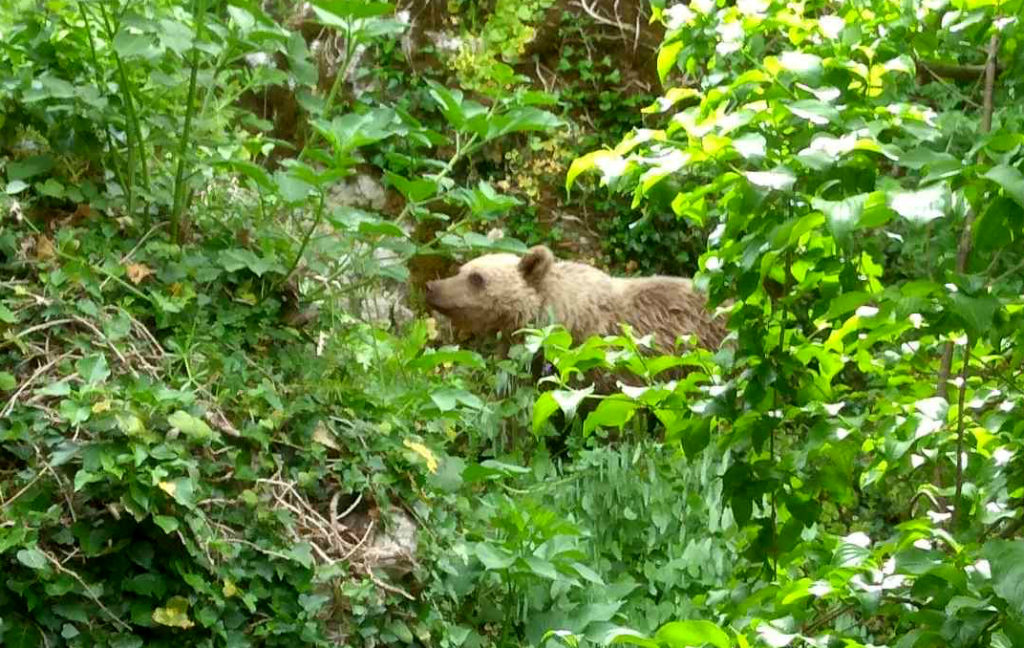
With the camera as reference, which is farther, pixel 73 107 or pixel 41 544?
pixel 73 107

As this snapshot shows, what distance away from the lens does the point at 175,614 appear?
2545 millimetres

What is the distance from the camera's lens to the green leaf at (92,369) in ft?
8.46

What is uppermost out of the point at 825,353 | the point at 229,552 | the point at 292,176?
the point at 825,353

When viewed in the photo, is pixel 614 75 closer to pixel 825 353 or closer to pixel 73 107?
pixel 73 107

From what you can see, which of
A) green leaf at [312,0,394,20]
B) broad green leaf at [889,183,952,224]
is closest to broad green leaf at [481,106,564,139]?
green leaf at [312,0,394,20]

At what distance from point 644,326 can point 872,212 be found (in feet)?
15.8

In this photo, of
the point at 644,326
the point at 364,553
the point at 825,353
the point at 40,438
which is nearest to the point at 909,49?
the point at 825,353

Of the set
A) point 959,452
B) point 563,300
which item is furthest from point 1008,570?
point 563,300

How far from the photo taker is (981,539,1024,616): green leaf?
1.47 m

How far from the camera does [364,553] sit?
2953mm

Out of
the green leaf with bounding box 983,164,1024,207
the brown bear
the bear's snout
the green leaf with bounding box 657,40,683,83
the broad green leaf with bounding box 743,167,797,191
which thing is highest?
the green leaf with bounding box 983,164,1024,207

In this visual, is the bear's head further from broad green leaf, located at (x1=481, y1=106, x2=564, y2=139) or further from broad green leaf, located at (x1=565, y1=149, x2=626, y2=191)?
broad green leaf, located at (x1=565, y1=149, x2=626, y2=191)

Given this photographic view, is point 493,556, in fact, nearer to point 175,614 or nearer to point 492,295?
point 175,614

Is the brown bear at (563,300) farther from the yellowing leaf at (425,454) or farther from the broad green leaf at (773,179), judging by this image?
the broad green leaf at (773,179)
